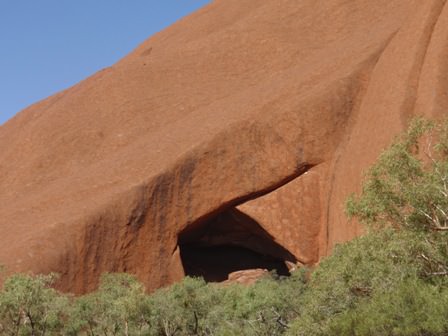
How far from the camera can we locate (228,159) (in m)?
22.5

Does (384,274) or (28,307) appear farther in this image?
(28,307)

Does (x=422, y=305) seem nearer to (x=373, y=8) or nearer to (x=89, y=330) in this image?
(x=89, y=330)

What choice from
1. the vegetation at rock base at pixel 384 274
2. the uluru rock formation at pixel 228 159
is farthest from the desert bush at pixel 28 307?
the uluru rock formation at pixel 228 159

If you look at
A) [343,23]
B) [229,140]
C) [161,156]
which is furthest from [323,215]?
[343,23]

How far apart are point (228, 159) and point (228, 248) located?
4482mm

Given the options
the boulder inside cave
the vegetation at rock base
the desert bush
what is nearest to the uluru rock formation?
the boulder inside cave

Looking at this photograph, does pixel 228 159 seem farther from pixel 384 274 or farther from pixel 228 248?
pixel 384 274

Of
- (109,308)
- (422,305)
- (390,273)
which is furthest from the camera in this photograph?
(109,308)

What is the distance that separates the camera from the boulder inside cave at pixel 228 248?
2302cm

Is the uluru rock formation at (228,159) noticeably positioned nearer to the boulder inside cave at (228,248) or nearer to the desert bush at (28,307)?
the boulder inside cave at (228,248)

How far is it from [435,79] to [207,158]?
7177mm

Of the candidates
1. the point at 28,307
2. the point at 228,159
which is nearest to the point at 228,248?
the point at 228,159

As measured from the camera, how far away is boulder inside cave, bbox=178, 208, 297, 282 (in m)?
23.0

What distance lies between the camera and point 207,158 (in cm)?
2242
